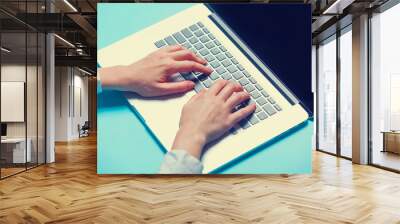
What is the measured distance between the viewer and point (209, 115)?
589 centimetres

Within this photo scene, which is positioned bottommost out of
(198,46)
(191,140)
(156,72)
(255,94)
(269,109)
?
(191,140)

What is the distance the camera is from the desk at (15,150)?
264 inches

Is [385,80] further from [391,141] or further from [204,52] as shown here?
[204,52]

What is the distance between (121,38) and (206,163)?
2.38 m

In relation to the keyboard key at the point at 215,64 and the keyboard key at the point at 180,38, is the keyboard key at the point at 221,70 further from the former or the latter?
the keyboard key at the point at 180,38

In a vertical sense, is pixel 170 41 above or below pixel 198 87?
above

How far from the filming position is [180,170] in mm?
6137

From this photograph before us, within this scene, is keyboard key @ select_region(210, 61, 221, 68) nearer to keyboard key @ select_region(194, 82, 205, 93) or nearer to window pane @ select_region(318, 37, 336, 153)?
keyboard key @ select_region(194, 82, 205, 93)

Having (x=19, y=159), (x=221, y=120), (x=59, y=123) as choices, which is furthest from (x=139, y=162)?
(x=59, y=123)

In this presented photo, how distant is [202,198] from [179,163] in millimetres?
1452

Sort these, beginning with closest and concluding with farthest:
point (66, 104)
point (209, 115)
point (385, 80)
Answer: point (209, 115) < point (385, 80) < point (66, 104)

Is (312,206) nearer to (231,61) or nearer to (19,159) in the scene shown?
(231,61)

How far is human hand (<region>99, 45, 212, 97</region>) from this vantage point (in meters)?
5.92

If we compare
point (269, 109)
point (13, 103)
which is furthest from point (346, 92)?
point (13, 103)
